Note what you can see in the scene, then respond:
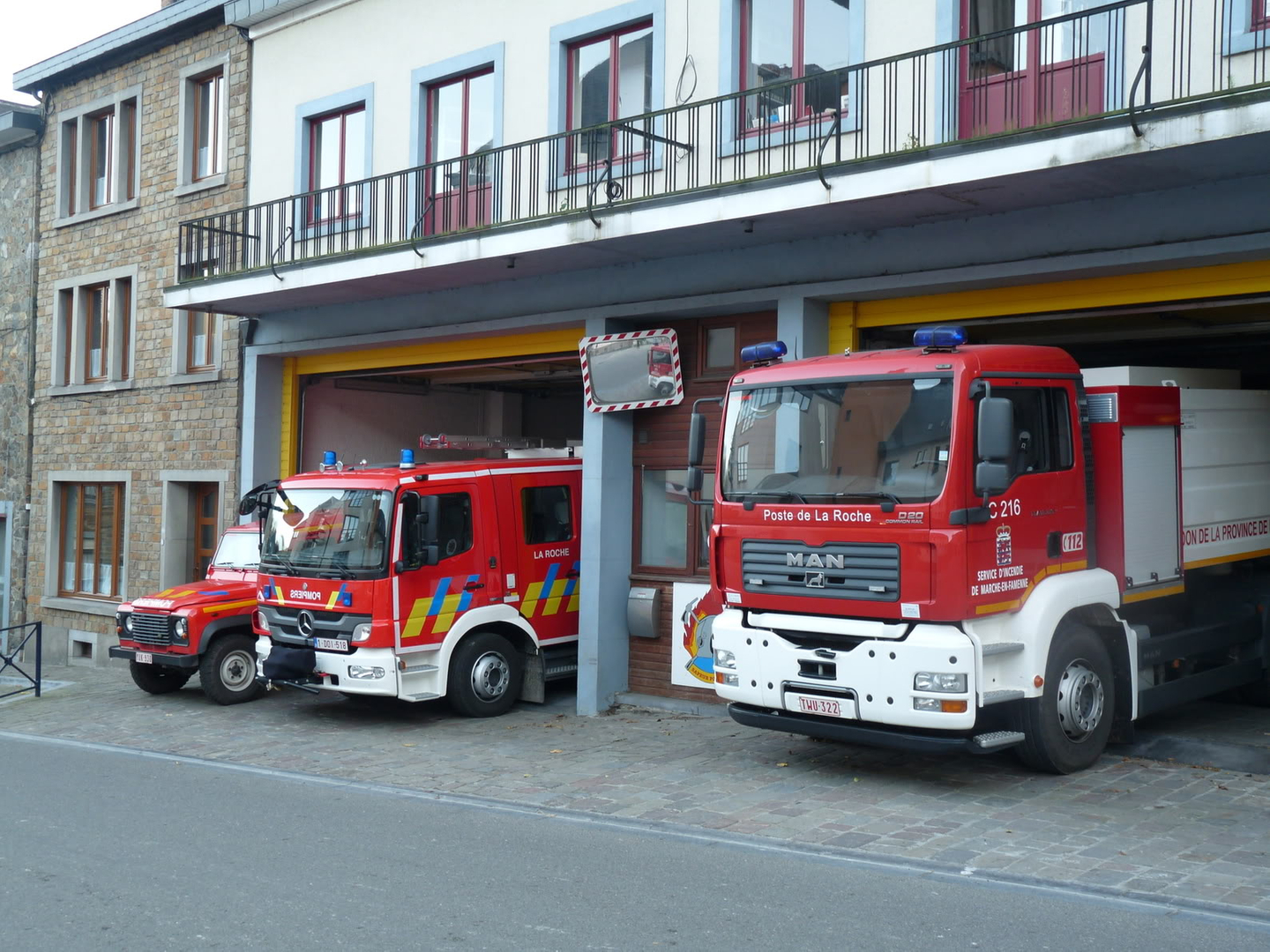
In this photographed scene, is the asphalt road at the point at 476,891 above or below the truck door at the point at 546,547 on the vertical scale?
below

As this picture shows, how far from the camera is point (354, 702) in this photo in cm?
1374

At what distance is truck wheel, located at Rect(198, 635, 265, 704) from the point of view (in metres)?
13.7

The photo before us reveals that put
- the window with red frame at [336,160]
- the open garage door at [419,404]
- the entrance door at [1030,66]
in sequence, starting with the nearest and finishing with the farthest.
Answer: the entrance door at [1030,66], the window with red frame at [336,160], the open garage door at [419,404]

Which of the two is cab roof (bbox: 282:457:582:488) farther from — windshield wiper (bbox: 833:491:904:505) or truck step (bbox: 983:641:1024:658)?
truck step (bbox: 983:641:1024:658)

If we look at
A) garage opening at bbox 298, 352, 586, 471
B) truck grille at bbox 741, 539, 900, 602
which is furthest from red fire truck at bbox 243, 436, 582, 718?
truck grille at bbox 741, 539, 900, 602

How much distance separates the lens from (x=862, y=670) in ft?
27.3

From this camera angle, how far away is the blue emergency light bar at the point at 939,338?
8.52 metres

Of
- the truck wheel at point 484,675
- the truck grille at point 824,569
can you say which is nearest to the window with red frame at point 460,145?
the truck wheel at point 484,675

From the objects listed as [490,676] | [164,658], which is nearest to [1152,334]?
[490,676]

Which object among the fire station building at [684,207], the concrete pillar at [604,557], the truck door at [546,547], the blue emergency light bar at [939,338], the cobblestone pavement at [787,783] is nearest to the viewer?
the cobblestone pavement at [787,783]

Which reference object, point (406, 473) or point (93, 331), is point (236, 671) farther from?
point (93, 331)

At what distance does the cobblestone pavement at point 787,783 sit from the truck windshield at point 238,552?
185 cm

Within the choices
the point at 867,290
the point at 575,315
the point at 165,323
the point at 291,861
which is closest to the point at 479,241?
the point at 575,315

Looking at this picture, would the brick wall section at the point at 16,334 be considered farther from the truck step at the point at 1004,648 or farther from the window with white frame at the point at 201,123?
the truck step at the point at 1004,648
